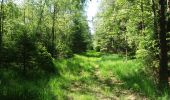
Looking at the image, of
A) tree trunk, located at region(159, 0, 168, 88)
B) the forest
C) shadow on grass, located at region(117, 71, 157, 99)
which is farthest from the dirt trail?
tree trunk, located at region(159, 0, 168, 88)

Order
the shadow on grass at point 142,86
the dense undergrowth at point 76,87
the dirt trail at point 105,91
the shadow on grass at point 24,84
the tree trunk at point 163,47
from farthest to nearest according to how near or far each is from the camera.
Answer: the tree trunk at point 163,47 < the dirt trail at point 105,91 < the shadow on grass at point 142,86 < the dense undergrowth at point 76,87 < the shadow on grass at point 24,84

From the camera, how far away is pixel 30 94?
8.23 meters

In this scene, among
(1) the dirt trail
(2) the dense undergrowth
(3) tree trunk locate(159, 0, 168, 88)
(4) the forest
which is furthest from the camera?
(3) tree trunk locate(159, 0, 168, 88)

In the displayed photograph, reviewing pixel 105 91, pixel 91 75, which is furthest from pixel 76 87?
pixel 91 75

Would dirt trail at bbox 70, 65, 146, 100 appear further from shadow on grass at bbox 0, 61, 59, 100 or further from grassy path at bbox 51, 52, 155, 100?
shadow on grass at bbox 0, 61, 59, 100

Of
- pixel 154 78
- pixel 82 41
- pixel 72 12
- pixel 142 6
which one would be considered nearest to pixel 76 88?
pixel 154 78

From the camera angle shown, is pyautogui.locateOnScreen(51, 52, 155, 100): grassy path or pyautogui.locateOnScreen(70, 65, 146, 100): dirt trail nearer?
pyautogui.locateOnScreen(51, 52, 155, 100): grassy path

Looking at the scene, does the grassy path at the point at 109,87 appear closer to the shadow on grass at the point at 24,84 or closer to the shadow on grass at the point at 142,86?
the shadow on grass at the point at 142,86

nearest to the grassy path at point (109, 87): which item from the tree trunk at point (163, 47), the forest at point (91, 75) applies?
the forest at point (91, 75)

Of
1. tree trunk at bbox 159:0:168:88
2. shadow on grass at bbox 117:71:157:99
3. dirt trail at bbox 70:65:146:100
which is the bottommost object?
dirt trail at bbox 70:65:146:100

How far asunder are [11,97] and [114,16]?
41.0 feet

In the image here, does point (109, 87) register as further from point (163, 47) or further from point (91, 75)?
point (91, 75)

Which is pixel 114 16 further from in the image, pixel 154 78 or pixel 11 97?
pixel 11 97

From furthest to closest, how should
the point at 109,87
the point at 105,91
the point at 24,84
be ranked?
the point at 109,87
the point at 24,84
the point at 105,91
